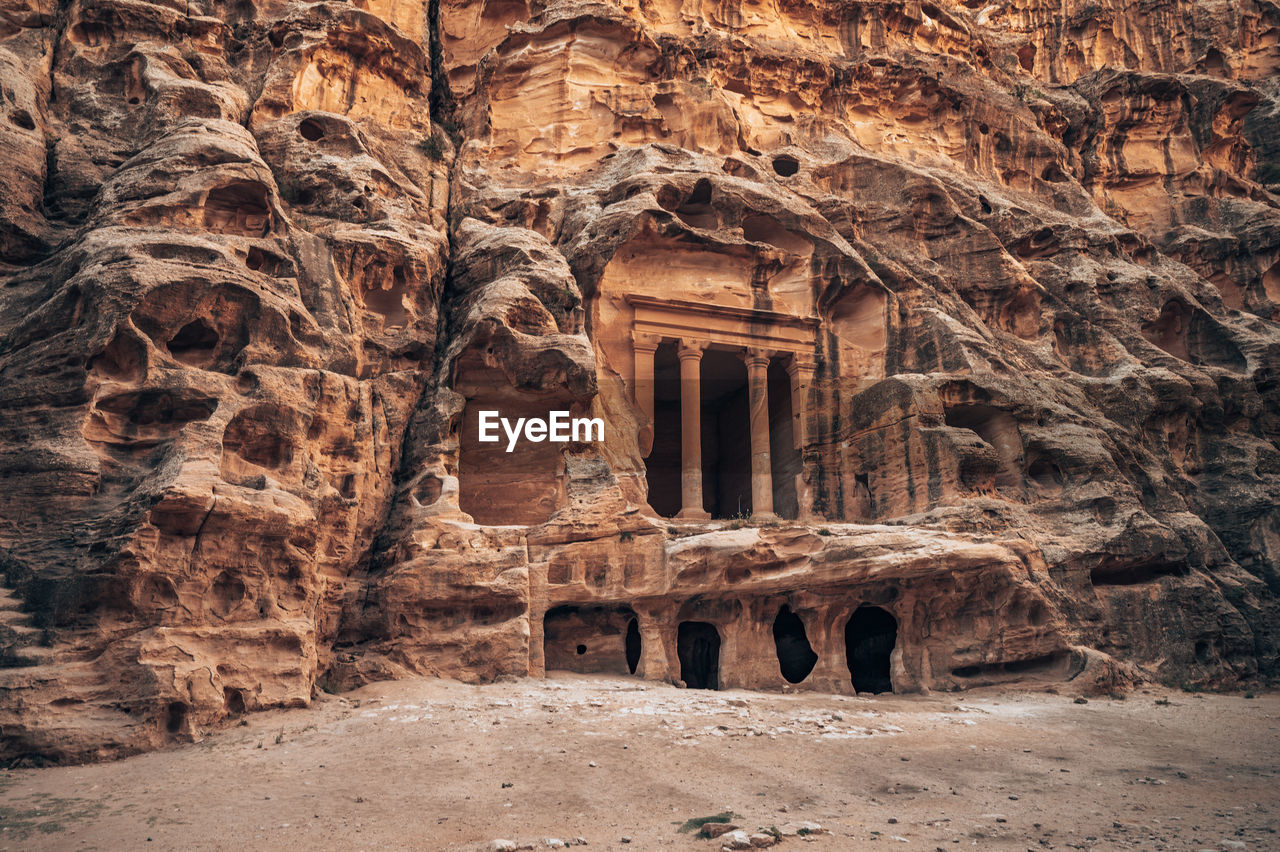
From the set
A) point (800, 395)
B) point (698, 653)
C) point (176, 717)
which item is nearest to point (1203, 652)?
point (698, 653)

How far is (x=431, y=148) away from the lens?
82.8ft

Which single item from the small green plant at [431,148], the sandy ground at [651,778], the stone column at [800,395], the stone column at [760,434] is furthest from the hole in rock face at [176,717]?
the small green plant at [431,148]

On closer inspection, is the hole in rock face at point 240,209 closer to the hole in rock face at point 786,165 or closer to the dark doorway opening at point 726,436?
the dark doorway opening at point 726,436

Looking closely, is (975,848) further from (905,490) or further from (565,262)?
(565,262)

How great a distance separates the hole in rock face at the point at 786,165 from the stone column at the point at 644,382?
7.61m

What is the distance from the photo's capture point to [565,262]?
21469 millimetres

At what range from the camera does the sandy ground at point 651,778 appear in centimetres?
992

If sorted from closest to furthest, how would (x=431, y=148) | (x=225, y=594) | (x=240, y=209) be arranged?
(x=225, y=594) < (x=240, y=209) < (x=431, y=148)

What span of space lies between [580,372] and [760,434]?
6592 millimetres

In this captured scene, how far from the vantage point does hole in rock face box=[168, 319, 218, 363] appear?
16.1 metres

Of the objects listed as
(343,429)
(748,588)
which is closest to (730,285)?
(748,588)

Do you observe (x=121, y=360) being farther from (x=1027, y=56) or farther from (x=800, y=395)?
(x=1027, y=56)

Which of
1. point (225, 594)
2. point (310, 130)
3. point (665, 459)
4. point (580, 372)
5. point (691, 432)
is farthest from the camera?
point (665, 459)

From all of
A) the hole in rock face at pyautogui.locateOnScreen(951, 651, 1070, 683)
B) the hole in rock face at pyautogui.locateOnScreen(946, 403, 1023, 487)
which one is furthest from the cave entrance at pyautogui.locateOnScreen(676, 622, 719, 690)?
the hole in rock face at pyautogui.locateOnScreen(946, 403, 1023, 487)
